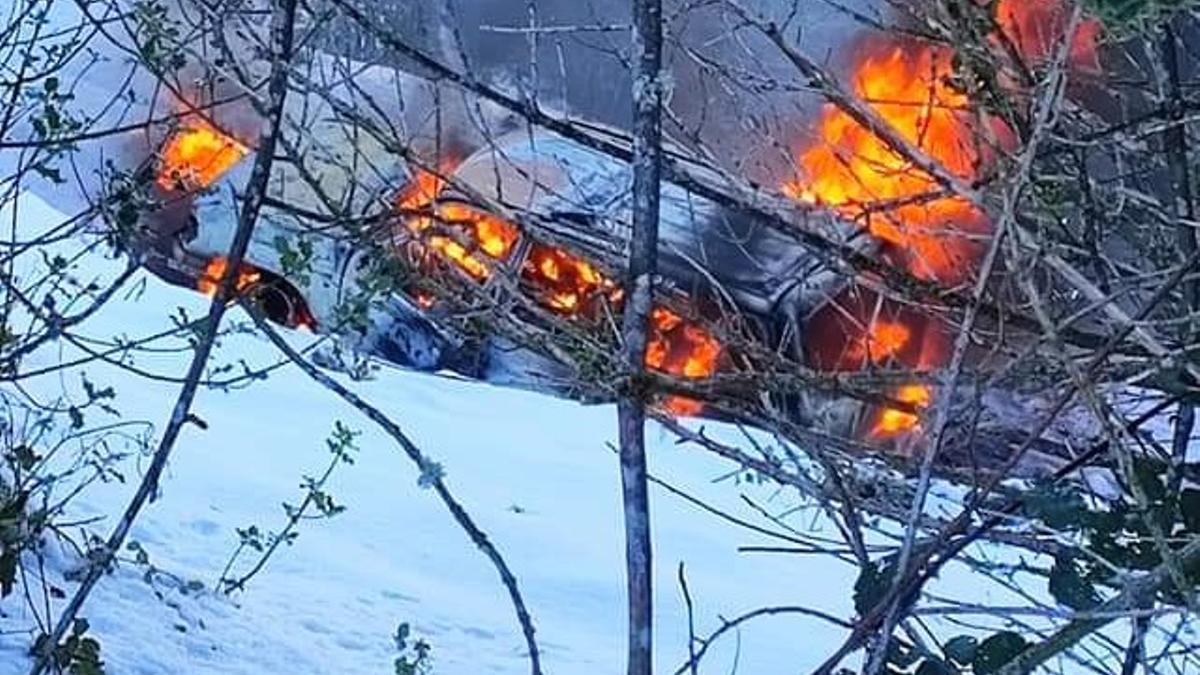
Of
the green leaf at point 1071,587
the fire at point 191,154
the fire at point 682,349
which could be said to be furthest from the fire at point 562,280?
the green leaf at point 1071,587

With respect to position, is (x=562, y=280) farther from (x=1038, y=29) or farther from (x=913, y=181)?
(x=1038, y=29)

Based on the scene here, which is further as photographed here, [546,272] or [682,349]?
[682,349]

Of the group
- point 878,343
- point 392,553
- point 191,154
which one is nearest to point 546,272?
point 878,343

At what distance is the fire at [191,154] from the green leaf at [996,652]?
5.16ft

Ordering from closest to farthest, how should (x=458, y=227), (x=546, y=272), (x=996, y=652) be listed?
(x=996, y=652) < (x=458, y=227) < (x=546, y=272)

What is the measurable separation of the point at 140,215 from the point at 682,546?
288 cm

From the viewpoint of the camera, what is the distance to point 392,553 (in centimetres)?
431

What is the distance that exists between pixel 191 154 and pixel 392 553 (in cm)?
130

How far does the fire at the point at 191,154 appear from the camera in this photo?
9.52 ft

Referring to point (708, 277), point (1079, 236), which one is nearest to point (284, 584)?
point (708, 277)

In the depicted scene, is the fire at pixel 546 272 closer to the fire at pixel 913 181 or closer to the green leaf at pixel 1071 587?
the fire at pixel 913 181

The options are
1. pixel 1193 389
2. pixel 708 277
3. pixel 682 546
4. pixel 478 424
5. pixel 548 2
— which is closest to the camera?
pixel 1193 389

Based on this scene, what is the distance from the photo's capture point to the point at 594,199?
2855 mm

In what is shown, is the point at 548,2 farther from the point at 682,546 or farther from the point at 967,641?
the point at 967,641
